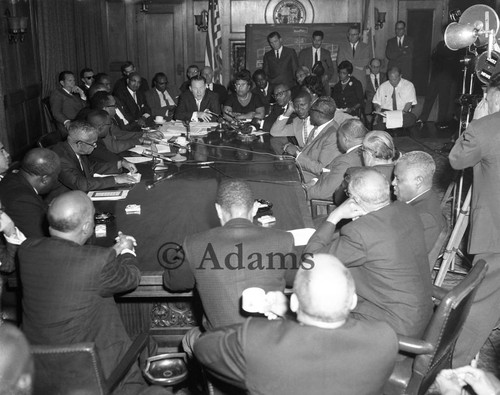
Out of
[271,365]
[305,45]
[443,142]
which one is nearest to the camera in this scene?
[271,365]

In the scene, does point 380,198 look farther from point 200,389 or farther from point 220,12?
point 220,12

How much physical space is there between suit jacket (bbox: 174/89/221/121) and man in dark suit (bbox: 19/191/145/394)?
441cm

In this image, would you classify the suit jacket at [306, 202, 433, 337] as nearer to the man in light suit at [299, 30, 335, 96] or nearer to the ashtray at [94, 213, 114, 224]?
the ashtray at [94, 213, 114, 224]

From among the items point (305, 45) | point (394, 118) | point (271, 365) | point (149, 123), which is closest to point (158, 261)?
point (271, 365)

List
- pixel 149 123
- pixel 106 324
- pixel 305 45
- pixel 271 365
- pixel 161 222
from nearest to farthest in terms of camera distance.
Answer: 1. pixel 271 365
2. pixel 106 324
3. pixel 161 222
4. pixel 149 123
5. pixel 305 45

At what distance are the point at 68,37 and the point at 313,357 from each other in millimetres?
8230

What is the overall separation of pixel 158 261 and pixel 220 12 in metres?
8.48

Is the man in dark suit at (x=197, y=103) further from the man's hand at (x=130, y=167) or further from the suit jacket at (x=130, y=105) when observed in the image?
the man's hand at (x=130, y=167)

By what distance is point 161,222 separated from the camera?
3234mm

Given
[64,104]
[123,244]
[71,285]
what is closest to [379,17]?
[64,104]

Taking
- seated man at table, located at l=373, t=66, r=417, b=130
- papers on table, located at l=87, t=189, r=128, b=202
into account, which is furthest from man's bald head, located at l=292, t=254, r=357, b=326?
seated man at table, located at l=373, t=66, r=417, b=130

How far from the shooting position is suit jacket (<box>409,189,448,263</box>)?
2.93 metres

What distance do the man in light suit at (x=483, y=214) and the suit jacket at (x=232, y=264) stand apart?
143 centimetres

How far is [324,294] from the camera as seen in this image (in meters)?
1.64
